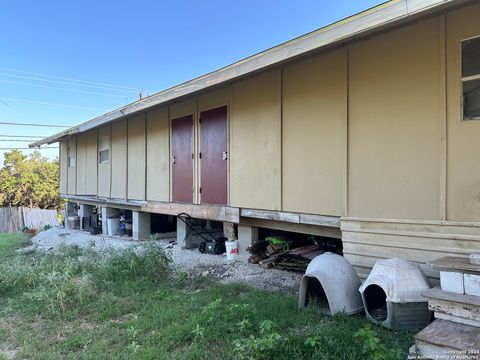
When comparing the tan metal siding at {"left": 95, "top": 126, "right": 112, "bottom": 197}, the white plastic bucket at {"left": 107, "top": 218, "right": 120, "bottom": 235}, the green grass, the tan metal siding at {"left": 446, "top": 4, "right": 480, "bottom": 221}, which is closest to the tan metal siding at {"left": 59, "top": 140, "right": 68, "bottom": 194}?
the tan metal siding at {"left": 95, "top": 126, "right": 112, "bottom": 197}

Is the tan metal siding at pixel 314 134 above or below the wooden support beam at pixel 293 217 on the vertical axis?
above

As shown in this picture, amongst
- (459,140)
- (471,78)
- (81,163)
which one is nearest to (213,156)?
(459,140)

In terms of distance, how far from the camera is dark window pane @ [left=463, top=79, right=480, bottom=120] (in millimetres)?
3359

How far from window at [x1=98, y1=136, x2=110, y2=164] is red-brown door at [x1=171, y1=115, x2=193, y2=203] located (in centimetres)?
386

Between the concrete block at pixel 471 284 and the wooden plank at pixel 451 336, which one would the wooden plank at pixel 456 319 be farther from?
the concrete block at pixel 471 284

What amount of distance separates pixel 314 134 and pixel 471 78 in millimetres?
1885

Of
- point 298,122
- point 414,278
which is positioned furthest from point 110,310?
point 298,122

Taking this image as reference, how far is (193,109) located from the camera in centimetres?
726

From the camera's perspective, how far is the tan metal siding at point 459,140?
331 cm

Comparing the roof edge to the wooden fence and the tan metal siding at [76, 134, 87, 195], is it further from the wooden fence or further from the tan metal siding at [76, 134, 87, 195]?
the wooden fence

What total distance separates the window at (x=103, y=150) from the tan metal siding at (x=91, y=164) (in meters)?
0.33

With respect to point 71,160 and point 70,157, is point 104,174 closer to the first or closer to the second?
point 71,160

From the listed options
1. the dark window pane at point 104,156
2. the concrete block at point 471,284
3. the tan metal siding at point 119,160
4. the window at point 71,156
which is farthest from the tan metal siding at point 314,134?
the window at point 71,156

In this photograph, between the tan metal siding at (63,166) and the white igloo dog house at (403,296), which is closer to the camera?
the white igloo dog house at (403,296)
